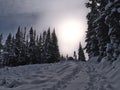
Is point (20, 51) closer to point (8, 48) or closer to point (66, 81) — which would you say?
point (8, 48)

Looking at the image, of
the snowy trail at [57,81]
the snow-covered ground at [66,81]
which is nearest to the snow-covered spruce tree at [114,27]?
the snow-covered ground at [66,81]

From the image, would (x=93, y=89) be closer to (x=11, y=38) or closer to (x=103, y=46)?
Result: (x=103, y=46)

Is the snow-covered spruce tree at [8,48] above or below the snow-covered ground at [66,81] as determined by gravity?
above

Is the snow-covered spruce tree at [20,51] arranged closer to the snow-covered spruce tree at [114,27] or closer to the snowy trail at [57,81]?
the snowy trail at [57,81]

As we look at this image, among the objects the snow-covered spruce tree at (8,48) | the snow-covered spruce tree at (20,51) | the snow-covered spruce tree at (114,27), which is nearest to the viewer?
the snow-covered spruce tree at (114,27)

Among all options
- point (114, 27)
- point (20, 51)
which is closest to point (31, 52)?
point (20, 51)

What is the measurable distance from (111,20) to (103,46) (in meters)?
9.42

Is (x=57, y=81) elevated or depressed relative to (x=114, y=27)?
depressed

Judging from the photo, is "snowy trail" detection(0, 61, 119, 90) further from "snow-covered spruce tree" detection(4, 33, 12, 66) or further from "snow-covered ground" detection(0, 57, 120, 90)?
"snow-covered spruce tree" detection(4, 33, 12, 66)

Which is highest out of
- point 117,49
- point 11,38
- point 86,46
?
point 11,38

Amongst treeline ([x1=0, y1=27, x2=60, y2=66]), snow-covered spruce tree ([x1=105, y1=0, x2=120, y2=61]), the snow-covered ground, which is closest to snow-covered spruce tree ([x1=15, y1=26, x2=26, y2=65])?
treeline ([x1=0, y1=27, x2=60, y2=66])

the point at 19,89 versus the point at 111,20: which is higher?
the point at 111,20

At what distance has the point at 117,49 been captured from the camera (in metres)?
17.3

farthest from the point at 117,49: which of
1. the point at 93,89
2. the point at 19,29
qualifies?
the point at 19,29
